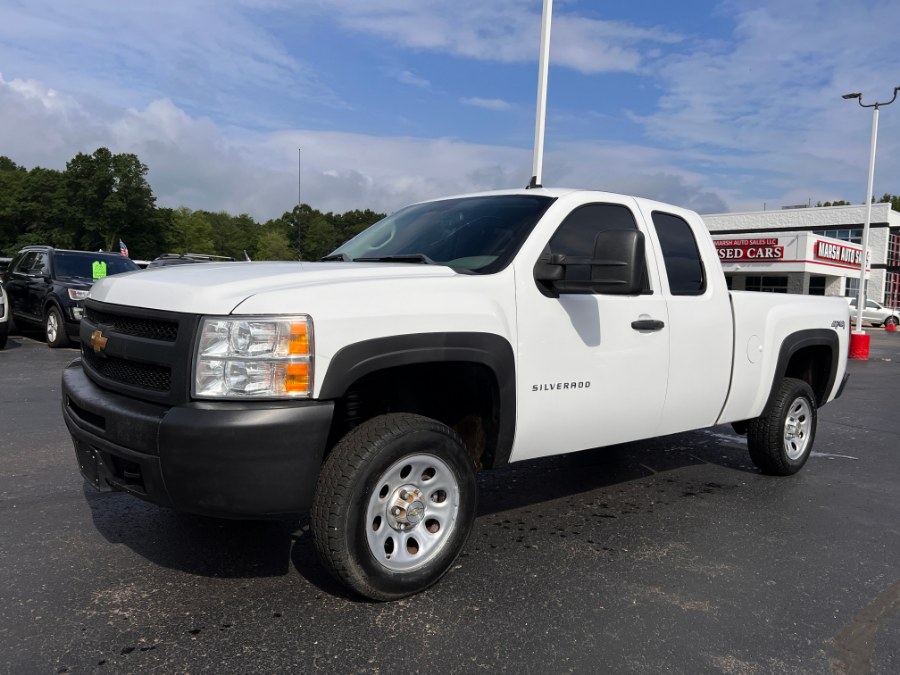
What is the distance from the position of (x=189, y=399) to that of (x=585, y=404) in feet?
6.55

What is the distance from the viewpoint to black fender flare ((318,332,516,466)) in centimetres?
289

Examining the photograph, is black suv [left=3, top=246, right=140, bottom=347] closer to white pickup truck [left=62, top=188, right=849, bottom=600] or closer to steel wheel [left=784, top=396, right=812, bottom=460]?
white pickup truck [left=62, top=188, right=849, bottom=600]

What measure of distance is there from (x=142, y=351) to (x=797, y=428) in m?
4.81

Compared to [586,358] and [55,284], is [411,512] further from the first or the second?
[55,284]

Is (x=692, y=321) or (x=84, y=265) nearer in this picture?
(x=692, y=321)

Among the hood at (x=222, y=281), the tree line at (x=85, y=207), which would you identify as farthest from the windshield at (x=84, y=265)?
the tree line at (x=85, y=207)

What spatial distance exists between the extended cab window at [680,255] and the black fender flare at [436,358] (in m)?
1.52

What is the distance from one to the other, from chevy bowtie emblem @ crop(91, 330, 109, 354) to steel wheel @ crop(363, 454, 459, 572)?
1.41m

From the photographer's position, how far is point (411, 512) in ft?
10.5

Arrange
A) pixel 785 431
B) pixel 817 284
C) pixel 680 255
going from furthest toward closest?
pixel 817 284, pixel 785 431, pixel 680 255

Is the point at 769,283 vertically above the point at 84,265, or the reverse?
the point at 769,283

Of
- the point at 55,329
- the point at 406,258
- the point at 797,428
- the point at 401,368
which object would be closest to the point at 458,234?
the point at 406,258

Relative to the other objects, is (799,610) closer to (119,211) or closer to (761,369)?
(761,369)

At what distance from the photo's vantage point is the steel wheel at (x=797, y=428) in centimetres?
554
